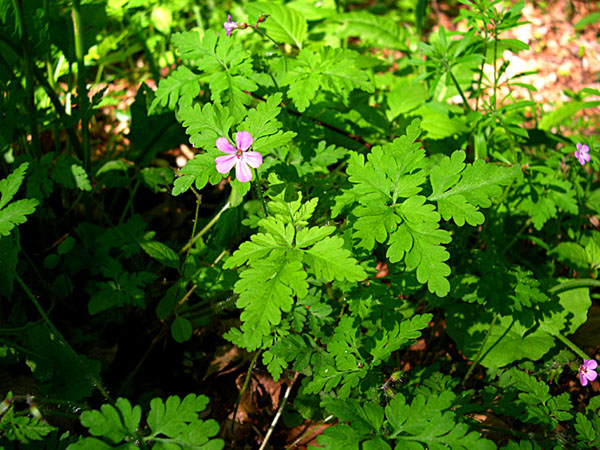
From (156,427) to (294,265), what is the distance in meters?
0.57

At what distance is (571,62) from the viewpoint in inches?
173

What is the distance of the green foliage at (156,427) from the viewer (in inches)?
48.0

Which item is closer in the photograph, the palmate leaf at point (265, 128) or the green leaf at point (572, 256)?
the palmate leaf at point (265, 128)

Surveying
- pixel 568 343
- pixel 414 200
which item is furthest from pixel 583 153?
pixel 414 200

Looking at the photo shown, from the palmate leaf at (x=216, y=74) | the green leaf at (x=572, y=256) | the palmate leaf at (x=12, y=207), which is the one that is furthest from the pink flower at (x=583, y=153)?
the palmate leaf at (x=12, y=207)

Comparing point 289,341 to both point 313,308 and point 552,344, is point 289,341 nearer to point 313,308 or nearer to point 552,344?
point 313,308

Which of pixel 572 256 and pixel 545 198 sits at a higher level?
pixel 545 198

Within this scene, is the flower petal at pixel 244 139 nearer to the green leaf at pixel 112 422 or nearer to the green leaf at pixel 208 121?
the green leaf at pixel 208 121

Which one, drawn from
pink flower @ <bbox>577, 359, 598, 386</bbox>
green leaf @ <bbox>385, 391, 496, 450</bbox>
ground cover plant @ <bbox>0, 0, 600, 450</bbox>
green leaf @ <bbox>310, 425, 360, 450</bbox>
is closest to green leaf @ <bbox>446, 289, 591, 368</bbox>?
ground cover plant @ <bbox>0, 0, 600, 450</bbox>

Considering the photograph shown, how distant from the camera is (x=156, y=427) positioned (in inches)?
50.4

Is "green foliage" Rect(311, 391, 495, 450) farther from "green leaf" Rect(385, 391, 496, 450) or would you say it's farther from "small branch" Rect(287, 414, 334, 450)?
"small branch" Rect(287, 414, 334, 450)

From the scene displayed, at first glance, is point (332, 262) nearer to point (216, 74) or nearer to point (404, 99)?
point (216, 74)

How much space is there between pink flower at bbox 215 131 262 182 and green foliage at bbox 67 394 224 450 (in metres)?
0.64

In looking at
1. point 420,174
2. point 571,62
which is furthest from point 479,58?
point 571,62
